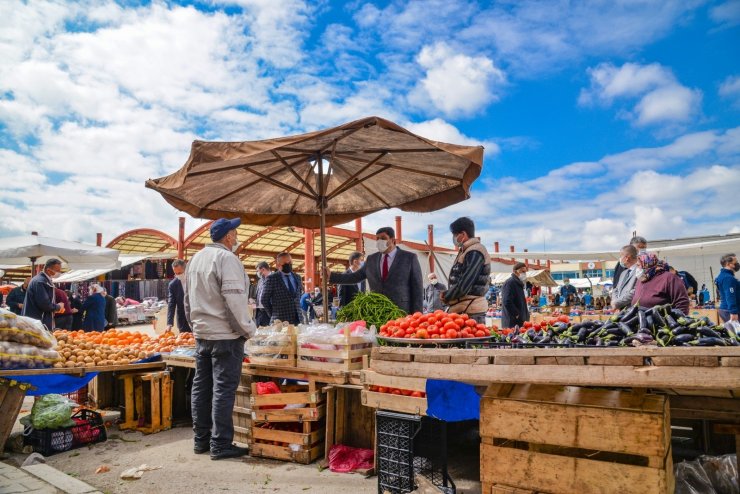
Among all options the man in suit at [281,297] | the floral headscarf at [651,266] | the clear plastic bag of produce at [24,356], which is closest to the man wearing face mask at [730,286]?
the floral headscarf at [651,266]

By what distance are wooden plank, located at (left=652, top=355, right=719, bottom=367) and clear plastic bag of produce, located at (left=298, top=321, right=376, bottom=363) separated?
2833 millimetres

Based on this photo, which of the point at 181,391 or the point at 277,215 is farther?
the point at 277,215

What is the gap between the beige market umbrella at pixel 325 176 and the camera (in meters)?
4.46

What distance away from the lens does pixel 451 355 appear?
2383 mm

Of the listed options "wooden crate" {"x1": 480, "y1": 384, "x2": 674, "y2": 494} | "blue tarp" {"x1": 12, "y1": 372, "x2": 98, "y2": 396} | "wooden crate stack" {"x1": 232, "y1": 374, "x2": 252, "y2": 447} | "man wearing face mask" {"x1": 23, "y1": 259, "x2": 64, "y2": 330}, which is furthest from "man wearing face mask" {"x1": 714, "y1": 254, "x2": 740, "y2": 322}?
"man wearing face mask" {"x1": 23, "y1": 259, "x2": 64, "y2": 330}

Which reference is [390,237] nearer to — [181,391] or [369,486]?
[369,486]

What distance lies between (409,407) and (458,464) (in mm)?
1351

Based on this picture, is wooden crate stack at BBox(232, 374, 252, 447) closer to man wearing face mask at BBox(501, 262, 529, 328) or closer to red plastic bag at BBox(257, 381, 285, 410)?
red plastic bag at BBox(257, 381, 285, 410)

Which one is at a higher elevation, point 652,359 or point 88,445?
point 652,359

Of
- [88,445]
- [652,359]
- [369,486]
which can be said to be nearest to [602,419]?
[652,359]

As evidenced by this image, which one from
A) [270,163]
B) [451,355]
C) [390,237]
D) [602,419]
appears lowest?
[602,419]

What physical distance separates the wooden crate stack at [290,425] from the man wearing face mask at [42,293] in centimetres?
491

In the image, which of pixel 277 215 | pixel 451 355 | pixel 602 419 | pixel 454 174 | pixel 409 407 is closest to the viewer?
pixel 602 419

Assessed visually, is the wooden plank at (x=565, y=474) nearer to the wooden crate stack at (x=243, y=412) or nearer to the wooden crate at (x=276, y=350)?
the wooden crate at (x=276, y=350)
